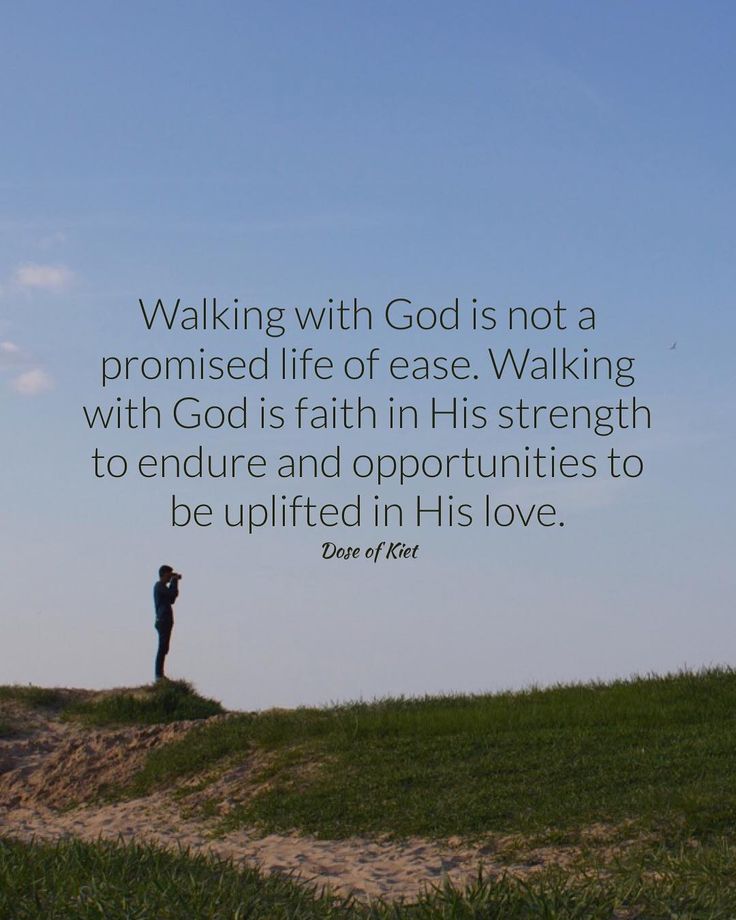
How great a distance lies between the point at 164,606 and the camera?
75.4 ft

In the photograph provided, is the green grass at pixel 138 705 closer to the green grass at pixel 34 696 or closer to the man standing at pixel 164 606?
the green grass at pixel 34 696

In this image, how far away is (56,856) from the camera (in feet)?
29.2

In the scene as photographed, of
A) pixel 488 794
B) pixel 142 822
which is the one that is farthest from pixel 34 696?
pixel 488 794

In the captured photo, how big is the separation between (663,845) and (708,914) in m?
4.07

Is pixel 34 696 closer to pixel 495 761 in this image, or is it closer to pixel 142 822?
pixel 142 822

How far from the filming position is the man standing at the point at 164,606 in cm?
2298

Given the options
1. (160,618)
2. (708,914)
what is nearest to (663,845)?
(708,914)

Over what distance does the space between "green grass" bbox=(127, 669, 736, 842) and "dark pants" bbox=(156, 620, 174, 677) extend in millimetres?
4926

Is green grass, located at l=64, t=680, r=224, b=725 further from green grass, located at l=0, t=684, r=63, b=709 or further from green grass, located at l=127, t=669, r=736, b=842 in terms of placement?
green grass, located at l=127, t=669, r=736, b=842

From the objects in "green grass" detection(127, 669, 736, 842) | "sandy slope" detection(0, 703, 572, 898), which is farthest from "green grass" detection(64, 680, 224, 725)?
"green grass" detection(127, 669, 736, 842)

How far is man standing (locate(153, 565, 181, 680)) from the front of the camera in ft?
75.4

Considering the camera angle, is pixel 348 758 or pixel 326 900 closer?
pixel 326 900

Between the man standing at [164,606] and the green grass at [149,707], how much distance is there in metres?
0.97

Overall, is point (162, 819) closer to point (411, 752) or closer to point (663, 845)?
point (411, 752)
